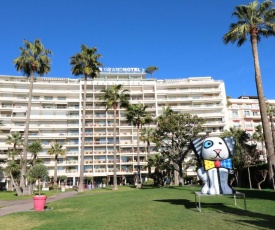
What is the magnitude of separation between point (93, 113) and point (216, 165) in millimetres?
74299

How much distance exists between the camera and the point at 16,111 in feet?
269

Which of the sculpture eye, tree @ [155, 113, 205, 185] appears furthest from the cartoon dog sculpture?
tree @ [155, 113, 205, 185]

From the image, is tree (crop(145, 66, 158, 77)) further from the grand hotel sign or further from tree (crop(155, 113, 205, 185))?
tree (crop(155, 113, 205, 185))

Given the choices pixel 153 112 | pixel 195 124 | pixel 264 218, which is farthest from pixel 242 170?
pixel 153 112

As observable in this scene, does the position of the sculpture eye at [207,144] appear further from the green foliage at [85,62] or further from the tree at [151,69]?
the tree at [151,69]

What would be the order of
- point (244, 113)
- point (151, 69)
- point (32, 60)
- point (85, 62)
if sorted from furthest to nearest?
point (151, 69)
point (244, 113)
point (85, 62)
point (32, 60)

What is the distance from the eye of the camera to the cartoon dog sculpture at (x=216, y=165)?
1405cm

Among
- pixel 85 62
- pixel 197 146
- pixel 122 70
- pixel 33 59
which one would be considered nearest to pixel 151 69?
pixel 122 70

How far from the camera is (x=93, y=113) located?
86438 mm

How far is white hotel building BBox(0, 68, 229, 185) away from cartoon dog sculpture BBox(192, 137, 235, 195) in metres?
64.8

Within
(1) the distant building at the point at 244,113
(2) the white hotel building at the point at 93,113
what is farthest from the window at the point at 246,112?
(2) the white hotel building at the point at 93,113

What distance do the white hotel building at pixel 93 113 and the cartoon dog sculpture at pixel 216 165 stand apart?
64805 mm

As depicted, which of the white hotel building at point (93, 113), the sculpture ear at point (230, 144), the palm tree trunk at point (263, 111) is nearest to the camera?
the sculpture ear at point (230, 144)

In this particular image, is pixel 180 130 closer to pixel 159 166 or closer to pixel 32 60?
pixel 159 166
